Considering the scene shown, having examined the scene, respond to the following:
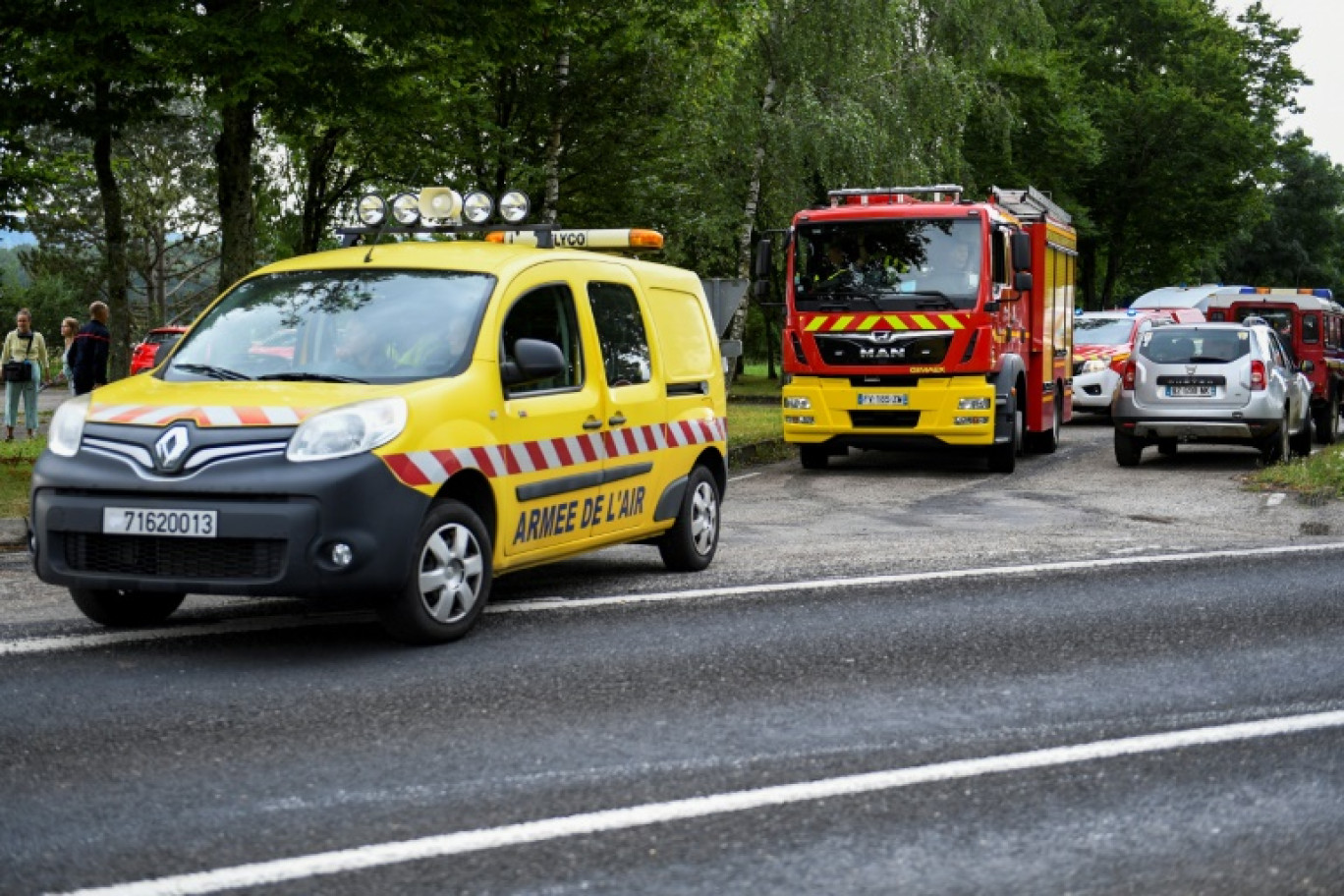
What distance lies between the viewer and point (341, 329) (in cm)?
839

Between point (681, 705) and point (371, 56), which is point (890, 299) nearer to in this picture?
point (371, 56)

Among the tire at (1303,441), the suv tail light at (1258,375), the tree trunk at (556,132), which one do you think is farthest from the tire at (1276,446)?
the tree trunk at (556,132)

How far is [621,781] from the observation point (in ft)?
17.6

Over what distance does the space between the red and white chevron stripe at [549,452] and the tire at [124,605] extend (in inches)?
49.3

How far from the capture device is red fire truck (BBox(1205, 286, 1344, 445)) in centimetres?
2788

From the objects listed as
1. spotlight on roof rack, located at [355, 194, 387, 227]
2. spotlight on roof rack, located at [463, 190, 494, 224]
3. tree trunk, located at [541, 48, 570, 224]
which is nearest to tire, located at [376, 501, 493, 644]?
spotlight on roof rack, located at [355, 194, 387, 227]

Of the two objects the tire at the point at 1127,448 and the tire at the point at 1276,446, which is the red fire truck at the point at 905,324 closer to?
the tire at the point at 1127,448

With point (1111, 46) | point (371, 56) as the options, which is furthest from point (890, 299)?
point (1111, 46)

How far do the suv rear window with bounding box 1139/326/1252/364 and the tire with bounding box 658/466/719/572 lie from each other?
11207 millimetres

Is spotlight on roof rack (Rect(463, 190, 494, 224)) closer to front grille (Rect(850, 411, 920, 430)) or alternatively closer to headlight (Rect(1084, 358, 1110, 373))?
front grille (Rect(850, 411, 920, 430))

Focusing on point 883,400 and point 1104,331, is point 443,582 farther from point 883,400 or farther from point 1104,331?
point 1104,331

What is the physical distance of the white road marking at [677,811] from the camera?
4398mm

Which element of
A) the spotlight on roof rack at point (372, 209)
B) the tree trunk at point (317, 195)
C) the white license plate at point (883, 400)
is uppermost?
the tree trunk at point (317, 195)

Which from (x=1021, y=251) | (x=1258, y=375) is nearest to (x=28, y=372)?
(x=1021, y=251)
